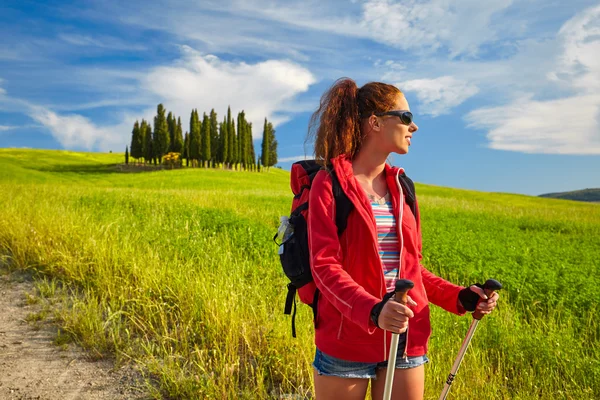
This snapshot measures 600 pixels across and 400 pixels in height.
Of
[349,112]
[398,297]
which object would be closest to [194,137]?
[349,112]

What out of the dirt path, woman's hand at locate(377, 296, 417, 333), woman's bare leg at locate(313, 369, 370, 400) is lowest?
the dirt path

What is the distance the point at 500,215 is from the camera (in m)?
20.2

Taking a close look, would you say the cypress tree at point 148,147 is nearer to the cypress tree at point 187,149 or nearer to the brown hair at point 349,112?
the cypress tree at point 187,149

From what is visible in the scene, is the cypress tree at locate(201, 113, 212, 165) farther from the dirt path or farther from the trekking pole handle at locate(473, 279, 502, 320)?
the trekking pole handle at locate(473, 279, 502, 320)

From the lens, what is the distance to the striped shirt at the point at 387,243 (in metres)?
2.27

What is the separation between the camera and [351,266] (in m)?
2.23

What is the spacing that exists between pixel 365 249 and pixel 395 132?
25.5 inches

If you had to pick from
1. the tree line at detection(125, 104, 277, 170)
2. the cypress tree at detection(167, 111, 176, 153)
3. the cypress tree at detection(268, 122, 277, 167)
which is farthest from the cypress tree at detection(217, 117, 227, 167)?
the cypress tree at detection(268, 122, 277, 167)

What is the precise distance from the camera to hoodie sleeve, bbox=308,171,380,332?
1.91 metres

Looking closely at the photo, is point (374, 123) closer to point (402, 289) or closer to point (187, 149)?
point (402, 289)

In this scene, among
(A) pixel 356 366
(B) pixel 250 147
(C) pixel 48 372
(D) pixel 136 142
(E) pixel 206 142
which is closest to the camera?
(A) pixel 356 366

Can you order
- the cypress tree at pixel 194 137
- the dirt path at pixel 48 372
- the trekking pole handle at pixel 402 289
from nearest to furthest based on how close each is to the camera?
the trekking pole handle at pixel 402 289 → the dirt path at pixel 48 372 → the cypress tree at pixel 194 137

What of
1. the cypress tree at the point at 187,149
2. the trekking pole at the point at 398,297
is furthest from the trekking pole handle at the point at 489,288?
the cypress tree at the point at 187,149

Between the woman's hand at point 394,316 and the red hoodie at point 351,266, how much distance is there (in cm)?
25
